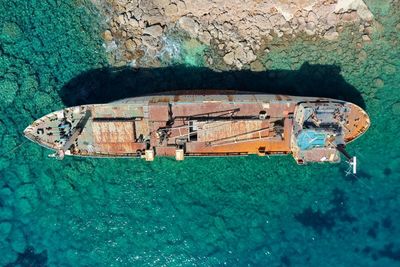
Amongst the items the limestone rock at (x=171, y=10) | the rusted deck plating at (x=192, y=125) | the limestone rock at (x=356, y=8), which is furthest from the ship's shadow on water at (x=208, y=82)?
the limestone rock at (x=356, y=8)

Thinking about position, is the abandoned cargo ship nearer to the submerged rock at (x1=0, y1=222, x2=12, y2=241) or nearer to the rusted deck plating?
the rusted deck plating

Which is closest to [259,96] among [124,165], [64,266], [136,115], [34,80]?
[136,115]

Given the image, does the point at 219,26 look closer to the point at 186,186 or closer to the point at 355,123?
the point at 355,123

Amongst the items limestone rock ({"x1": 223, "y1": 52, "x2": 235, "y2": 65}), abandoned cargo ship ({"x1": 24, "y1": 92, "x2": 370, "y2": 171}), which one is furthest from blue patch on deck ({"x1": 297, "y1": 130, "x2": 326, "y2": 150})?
limestone rock ({"x1": 223, "y1": 52, "x2": 235, "y2": 65})

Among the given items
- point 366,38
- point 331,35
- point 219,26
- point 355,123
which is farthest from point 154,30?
point 355,123

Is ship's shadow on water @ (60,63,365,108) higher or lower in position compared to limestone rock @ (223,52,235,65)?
lower

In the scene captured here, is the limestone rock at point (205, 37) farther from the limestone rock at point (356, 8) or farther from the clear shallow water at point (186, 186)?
the limestone rock at point (356, 8)
